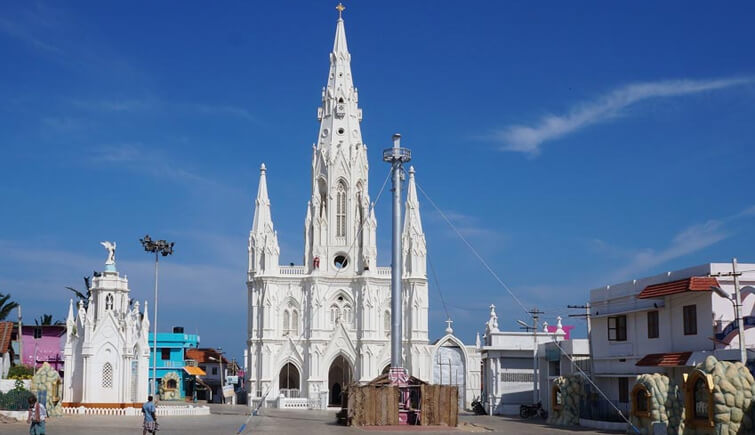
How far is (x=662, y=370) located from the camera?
37.7 metres

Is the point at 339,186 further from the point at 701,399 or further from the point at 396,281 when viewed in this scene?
the point at 701,399

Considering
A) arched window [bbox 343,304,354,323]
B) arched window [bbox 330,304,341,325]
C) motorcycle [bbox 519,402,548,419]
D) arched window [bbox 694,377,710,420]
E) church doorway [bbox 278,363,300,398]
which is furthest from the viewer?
arched window [bbox 343,304,354,323]

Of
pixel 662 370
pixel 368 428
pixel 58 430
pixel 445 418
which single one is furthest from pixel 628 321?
pixel 58 430

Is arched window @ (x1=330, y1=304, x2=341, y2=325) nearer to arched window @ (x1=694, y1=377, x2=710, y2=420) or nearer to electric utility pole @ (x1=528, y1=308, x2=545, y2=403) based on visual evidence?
electric utility pole @ (x1=528, y1=308, x2=545, y2=403)

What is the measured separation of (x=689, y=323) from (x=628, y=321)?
199 inches

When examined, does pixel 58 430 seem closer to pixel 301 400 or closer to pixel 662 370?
pixel 662 370

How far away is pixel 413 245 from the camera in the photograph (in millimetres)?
75188

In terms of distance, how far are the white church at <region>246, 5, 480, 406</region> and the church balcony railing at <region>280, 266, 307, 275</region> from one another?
0.08 m

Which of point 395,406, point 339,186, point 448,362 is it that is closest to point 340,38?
point 339,186

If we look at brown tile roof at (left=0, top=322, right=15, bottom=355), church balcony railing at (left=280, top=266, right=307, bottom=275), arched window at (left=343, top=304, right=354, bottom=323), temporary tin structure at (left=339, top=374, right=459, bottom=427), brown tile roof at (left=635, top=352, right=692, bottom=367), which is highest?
church balcony railing at (left=280, top=266, right=307, bottom=275)

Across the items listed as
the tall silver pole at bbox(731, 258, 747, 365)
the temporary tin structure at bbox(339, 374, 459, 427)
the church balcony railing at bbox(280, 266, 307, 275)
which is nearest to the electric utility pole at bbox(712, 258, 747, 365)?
the tall silver pole at bbox(731, 258, 747, 365)

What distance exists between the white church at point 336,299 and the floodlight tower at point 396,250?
2654cm

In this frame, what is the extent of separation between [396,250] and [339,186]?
116 ft

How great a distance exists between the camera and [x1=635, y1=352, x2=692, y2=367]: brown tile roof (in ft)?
117
